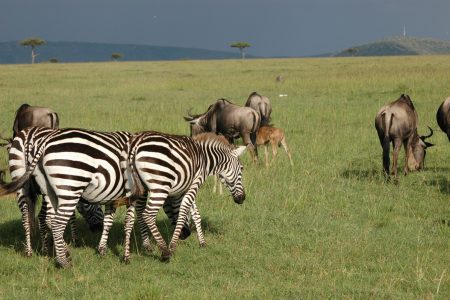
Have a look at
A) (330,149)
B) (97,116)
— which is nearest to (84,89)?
(97,116)

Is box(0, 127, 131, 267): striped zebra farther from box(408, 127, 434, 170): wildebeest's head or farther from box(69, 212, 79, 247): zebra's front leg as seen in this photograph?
box(408, 127, 434, 170): wildebeest's head

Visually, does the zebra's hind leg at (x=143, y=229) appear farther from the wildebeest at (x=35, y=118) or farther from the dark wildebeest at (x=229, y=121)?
the dark wildebeest at (x=229, y=121)

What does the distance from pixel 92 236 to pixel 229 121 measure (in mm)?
6330

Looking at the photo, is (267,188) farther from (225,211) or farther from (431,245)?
(431,245)

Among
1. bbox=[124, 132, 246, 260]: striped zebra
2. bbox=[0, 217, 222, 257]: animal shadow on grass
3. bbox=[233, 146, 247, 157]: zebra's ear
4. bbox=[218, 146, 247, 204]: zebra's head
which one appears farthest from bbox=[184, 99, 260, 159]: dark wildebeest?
bbox=[124, 132, 246, 260]: striped zebra

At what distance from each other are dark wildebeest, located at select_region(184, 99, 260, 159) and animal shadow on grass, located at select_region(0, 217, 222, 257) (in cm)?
505

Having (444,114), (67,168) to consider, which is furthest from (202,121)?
(67,168)

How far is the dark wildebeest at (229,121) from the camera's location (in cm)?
1423

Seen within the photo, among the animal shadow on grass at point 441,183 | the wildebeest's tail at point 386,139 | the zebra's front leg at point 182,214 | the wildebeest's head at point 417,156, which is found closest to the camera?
the zebra's front leg at point 182,214

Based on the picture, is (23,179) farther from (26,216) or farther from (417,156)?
(417,156)

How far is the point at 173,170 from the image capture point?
7.12m

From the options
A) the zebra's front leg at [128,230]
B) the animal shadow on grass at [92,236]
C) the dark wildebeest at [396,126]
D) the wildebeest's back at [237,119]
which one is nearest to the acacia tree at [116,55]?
the wildebeest's back at [237,119]

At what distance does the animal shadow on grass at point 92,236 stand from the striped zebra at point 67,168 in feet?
3.10

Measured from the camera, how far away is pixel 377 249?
795 cm
